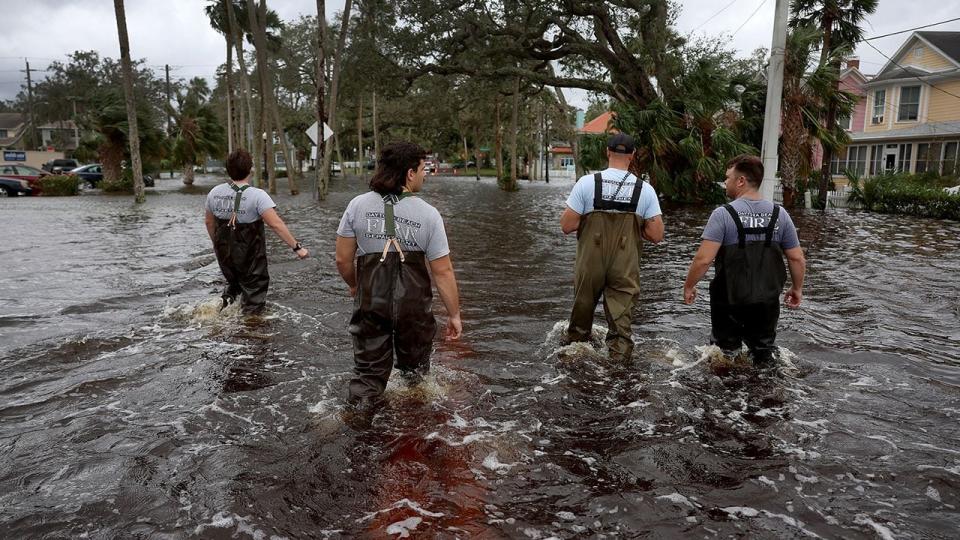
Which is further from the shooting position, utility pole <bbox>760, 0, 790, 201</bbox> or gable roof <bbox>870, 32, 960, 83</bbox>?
gable roof <bbox>870, 32, 960, 83</bbox>

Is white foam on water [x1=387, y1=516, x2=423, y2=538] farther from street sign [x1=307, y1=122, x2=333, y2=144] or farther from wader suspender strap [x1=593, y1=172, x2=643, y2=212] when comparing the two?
street sign [x1=307, y1=122, x2=333, y2=144]

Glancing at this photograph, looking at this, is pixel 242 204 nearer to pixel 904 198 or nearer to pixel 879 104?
pixel 904 198

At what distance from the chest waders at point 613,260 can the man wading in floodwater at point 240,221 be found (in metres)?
2.93

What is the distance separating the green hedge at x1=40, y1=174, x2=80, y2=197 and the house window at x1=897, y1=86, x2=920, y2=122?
40.4 m

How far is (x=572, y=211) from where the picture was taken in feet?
18.8

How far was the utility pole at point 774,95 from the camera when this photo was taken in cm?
1402

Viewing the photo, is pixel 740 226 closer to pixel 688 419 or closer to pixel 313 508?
pixel 688 419

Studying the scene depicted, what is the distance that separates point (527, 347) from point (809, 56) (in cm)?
1724

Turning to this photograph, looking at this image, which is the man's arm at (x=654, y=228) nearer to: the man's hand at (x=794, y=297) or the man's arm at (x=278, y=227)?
the man's hand at (x=794, y=297)

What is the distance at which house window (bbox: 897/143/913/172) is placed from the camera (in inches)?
1266

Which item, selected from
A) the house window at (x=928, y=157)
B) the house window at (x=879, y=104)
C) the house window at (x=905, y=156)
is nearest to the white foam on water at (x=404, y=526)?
the house window at (x=928, y=157)

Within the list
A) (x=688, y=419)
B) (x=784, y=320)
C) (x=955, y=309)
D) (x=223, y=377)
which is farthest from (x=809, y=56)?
(x=223, y=377)

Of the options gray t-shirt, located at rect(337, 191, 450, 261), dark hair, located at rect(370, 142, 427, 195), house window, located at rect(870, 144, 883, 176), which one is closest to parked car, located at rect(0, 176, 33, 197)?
gray t-shirt, located at rect(337, 191, 450, 261)

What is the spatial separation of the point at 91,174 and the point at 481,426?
4072 cm
